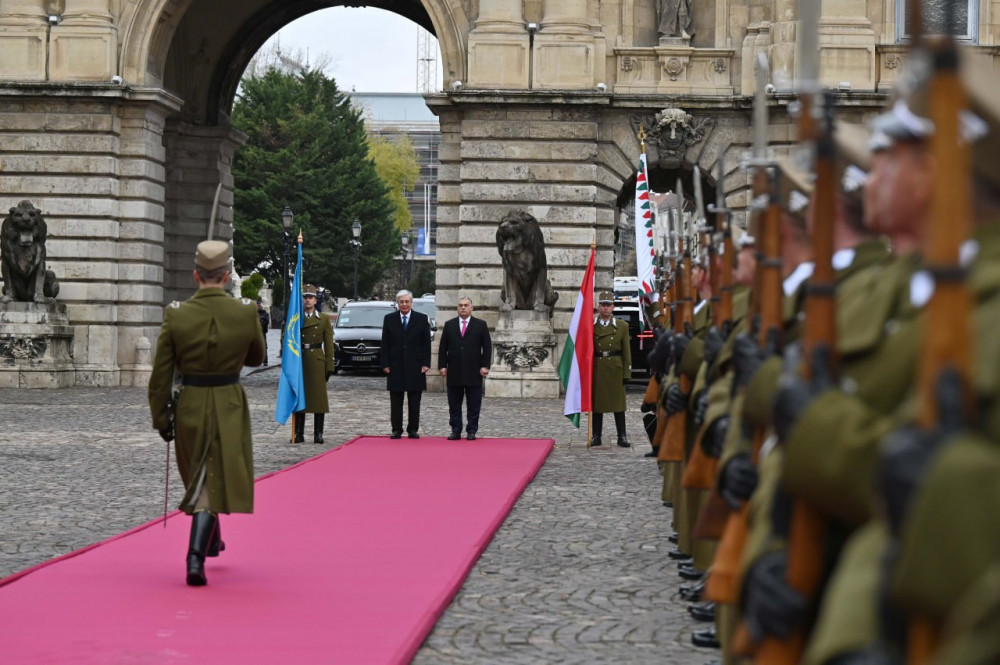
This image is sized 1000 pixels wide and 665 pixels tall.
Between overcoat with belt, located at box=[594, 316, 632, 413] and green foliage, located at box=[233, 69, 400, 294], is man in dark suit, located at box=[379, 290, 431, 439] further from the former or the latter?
green foliage, located at box=[233, 69, 400, 294]

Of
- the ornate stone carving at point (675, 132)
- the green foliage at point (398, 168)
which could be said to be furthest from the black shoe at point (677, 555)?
the green foliage at point (398, 168)

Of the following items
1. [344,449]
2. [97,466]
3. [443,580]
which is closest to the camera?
Result: [443,580]

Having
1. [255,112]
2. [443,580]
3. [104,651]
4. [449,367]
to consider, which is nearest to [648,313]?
[449,367]

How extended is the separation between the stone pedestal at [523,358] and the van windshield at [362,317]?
8.05m

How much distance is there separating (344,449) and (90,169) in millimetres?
13098

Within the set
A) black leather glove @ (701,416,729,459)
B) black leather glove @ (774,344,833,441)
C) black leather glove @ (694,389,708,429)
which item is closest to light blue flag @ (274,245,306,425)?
black leather glove @ (694,389,708,429)

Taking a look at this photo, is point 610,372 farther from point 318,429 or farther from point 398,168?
point 398,168

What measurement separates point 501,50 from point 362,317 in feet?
31.0

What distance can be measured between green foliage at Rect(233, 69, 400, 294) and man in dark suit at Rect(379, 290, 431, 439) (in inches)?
1905

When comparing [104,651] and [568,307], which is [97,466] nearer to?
[104,651]

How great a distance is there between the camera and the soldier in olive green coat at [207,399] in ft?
27.0

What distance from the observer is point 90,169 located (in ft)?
89.7

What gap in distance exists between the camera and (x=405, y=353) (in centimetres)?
1766

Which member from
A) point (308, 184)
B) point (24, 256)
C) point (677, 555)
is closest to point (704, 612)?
point (677, 555)
